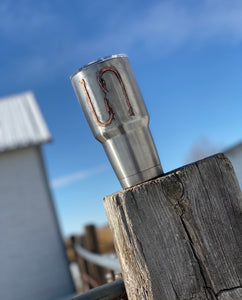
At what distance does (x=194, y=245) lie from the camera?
1.18m

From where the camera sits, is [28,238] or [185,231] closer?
[185,231]

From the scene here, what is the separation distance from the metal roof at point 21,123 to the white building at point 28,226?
0.06ft

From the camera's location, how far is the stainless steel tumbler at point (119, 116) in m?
1.25

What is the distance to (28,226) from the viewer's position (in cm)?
765

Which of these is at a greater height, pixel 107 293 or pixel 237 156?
pixel 237 156

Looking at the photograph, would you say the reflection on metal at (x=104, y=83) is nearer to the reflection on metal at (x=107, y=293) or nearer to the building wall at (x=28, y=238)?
the reflection on metal at (x=107, y=293)

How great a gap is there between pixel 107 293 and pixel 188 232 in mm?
494

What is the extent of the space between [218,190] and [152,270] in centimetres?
30

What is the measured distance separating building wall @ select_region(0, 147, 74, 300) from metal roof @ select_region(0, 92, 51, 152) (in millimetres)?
293

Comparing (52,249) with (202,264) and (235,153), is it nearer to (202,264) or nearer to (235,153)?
(235,153)

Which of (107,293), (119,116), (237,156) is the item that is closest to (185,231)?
(119,116)

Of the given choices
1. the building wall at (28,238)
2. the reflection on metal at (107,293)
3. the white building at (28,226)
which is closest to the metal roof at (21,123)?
the white building at (28,226)

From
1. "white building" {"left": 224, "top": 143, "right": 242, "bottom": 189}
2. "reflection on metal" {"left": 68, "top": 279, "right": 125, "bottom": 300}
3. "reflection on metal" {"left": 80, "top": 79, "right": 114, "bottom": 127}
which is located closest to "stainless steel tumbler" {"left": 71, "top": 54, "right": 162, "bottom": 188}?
"reflection on metal" {"left": 80, "top": 79, "right": 114, "bottom": 127}

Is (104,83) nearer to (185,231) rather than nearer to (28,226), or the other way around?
(185,231)
